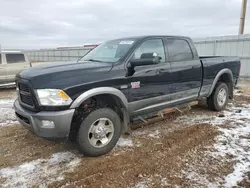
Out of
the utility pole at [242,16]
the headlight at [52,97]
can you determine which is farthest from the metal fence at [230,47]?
the headlight at [52,97]

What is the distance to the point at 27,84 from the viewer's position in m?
3.09

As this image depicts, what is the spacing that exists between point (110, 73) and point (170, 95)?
1572mm

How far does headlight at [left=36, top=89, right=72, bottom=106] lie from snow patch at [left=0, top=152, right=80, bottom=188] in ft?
3.14

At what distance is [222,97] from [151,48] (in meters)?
2.91

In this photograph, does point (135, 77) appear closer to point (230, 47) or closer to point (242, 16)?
point (230, 47)

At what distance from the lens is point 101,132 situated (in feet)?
11.1

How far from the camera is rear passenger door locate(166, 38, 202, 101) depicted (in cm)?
446

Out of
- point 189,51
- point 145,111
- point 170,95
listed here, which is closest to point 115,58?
point 145,111

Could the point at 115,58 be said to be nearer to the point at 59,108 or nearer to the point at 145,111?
the point at 145,111

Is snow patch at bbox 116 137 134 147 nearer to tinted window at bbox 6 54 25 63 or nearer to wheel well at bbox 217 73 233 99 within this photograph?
wheel well at bbox 217 73 233 99

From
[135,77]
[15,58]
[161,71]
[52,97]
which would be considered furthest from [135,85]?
[15,58]

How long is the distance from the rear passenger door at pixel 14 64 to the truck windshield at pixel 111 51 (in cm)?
662

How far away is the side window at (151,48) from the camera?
154 inches

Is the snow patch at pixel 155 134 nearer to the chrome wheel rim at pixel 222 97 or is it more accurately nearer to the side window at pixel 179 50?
the side window at pixel 179 50
